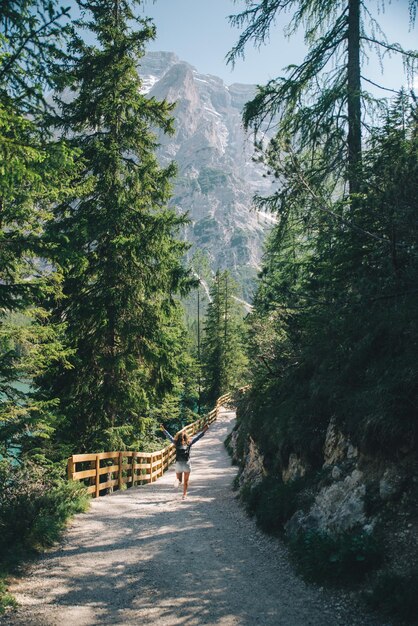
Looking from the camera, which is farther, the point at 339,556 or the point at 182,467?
the point at 182,467

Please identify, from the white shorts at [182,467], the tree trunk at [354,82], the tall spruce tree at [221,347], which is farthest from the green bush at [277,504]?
the tall spruce tree at [221,347]

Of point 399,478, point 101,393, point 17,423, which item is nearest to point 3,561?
point 17,423

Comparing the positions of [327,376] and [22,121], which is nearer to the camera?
[22,121]

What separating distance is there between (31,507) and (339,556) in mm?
4898

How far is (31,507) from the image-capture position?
6.98 m

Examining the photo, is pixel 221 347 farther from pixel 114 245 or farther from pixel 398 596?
pixel 398 596

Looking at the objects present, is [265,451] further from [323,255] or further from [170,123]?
[170,123]

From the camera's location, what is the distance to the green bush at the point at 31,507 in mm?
6430

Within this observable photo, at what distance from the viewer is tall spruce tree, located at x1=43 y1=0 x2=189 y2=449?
12.6 m

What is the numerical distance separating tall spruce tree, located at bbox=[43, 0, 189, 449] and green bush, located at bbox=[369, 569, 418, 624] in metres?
9.35

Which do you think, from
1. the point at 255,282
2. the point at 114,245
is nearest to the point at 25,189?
the point at 114,245

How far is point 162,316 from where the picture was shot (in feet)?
45.2

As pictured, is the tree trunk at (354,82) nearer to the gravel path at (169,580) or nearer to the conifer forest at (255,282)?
the conifer forest at (255,282)

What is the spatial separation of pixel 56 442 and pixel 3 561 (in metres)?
5.97
